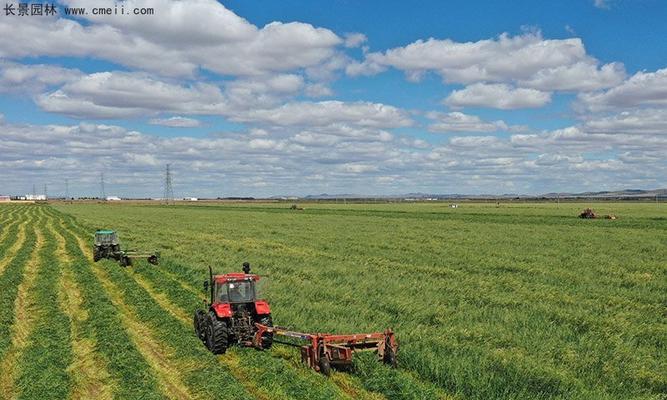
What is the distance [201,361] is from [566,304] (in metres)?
11.8

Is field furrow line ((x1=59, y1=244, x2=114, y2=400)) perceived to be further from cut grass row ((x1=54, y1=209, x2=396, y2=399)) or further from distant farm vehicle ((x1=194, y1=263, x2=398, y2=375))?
distant farm vehicle ((x1=194, y1=263, x2=398, y2=375))

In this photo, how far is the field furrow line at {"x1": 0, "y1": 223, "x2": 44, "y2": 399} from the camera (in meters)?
12.1

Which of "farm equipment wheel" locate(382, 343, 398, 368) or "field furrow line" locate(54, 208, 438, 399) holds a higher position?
"farm equipment wheel" locate(382, 343, 398, 368)

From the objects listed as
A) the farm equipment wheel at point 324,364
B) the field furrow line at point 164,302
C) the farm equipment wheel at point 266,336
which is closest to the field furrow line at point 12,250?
the field furrow line at point 164,302

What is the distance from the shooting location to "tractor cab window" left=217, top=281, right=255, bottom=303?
14492 millimetres

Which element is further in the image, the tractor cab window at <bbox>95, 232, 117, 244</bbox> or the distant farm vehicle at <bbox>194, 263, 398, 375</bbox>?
the tractor cab window at <bbox>95, 232, 117, 244</bbox>

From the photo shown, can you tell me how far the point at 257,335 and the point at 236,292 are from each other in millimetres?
1530

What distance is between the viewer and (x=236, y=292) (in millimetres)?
14594

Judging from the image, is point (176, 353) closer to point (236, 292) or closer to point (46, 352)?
point (236, 292)

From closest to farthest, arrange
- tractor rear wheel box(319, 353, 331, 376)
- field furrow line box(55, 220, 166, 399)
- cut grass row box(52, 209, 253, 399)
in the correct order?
cut grass row box(52, 209, 253, 399), field furrow line box(55, 220, 166, 399), tractor rear wheel box(319, 353, 331, 376)

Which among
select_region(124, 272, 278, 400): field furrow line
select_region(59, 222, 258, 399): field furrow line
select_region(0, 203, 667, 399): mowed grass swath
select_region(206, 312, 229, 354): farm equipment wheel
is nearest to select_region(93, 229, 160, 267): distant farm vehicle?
select_region(0, 203, 667, 399): mowed grass swath

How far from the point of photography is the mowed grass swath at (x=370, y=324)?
11375 millimetres

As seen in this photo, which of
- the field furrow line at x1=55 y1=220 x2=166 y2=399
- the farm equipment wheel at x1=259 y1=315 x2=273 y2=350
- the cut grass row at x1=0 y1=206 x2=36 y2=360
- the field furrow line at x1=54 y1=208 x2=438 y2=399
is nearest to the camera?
the field furrow line at x1=54 y1=208 x2=438 y2=399

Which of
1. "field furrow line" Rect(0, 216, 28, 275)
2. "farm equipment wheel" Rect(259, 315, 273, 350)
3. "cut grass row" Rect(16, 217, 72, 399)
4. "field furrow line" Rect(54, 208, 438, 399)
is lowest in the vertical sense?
"field furrow line" Rect(54, 208, 438, 399)
